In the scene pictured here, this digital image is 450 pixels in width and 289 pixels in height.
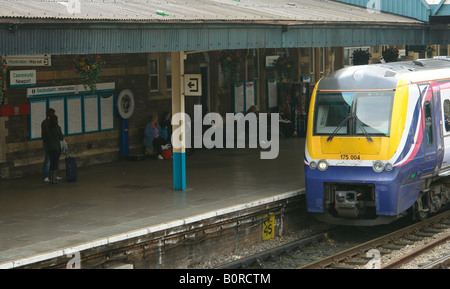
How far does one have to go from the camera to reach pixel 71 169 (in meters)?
15.2

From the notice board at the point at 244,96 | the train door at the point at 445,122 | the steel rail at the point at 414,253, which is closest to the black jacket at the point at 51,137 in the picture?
the steel rail at the point at 414,253

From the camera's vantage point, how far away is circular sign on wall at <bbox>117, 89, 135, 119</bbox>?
18094mm

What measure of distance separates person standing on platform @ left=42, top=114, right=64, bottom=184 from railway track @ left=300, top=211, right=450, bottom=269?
19.6ft

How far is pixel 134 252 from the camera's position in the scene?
10688mm

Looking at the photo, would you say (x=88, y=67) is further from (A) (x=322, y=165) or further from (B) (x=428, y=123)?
(B) (x=428, y=123)

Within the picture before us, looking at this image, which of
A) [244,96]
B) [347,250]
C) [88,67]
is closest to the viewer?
[347,250]

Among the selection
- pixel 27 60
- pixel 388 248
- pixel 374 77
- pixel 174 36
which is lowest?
pixel 388 248

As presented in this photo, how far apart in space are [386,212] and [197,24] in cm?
450

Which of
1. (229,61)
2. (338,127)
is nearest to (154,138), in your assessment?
(229,61)

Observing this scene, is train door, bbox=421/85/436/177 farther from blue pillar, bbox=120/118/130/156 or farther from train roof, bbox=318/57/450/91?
blue pillar, bbox=120/118/130/156

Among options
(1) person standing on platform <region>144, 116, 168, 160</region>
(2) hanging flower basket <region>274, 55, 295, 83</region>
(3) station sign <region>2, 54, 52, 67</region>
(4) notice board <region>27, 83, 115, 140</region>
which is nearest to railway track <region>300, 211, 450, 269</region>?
(1) person standing on platform <region>144, 116, 168, 160</region>

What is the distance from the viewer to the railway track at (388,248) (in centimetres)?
1188

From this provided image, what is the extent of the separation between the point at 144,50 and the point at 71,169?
408 centimetres
